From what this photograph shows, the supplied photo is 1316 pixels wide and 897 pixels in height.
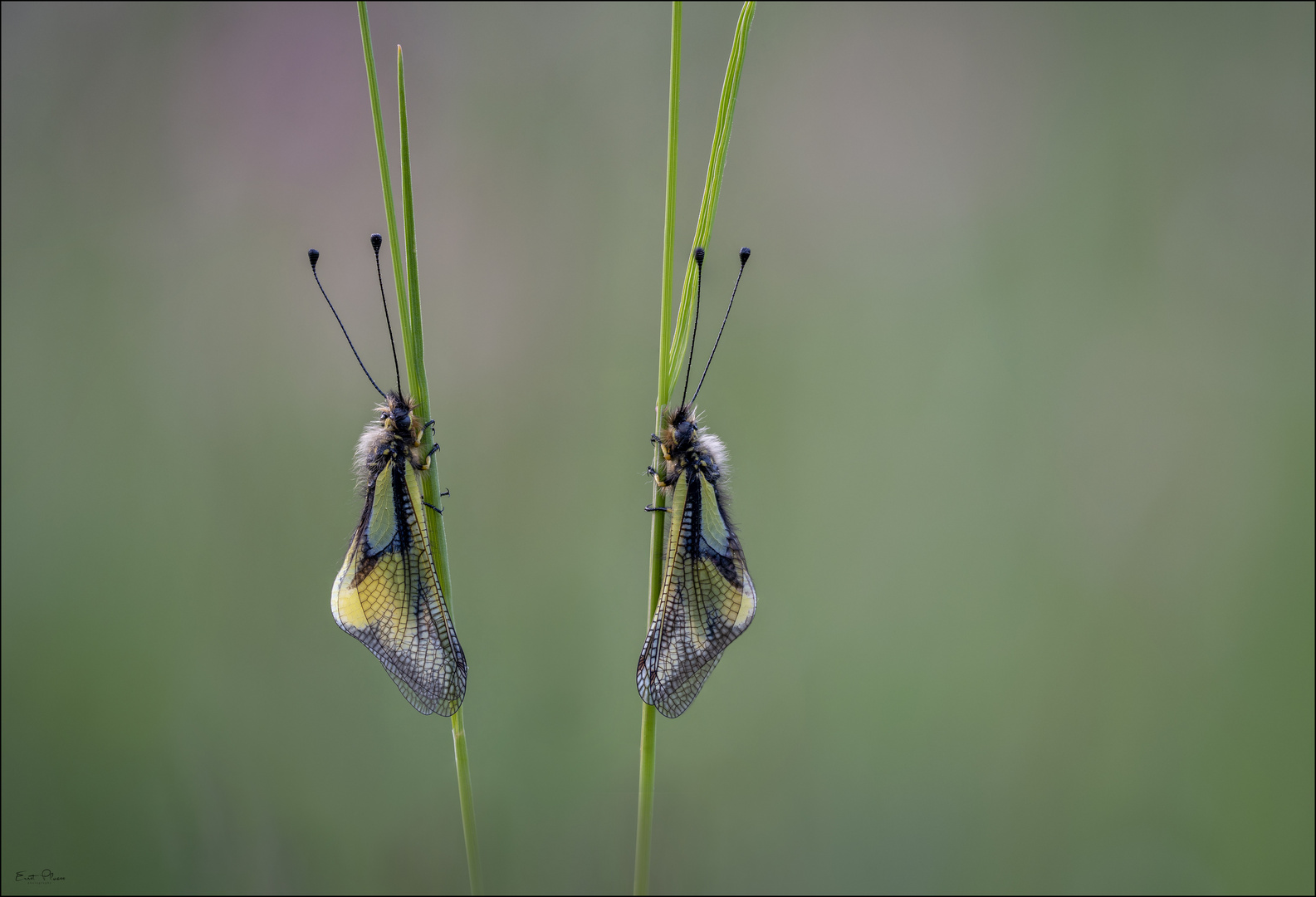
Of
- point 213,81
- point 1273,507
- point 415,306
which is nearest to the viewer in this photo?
point 415,306

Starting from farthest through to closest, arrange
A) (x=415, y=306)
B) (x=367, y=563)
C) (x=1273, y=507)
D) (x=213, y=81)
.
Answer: (x=1273, y=507), (x=213, y=81), (x=367, y=563), (x=415, y=306)

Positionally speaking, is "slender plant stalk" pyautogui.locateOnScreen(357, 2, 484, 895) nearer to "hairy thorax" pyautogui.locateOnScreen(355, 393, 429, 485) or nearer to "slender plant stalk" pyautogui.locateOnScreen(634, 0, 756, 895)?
"hairy thorax" pyautogui.locateOnScreen(355, 393, 429, 485)

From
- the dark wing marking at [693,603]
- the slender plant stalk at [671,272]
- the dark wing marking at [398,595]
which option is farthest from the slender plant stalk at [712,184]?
the dark wing marking at [398,595]

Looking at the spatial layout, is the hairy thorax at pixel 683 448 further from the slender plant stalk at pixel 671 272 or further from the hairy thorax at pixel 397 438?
the hairy thorax at pixel 397 438

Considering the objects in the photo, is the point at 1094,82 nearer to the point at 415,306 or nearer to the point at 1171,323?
the point at 1171,323

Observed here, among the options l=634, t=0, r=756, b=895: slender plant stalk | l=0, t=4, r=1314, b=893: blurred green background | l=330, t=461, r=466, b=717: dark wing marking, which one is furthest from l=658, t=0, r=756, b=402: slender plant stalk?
l=0, t=4, r=1314, b=893: blurred green background

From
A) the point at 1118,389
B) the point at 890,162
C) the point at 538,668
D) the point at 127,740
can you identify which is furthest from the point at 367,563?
the point at 1118,389
